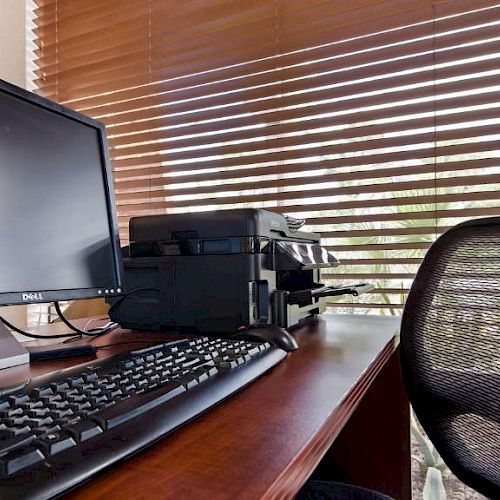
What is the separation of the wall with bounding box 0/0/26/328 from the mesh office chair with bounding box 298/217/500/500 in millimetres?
1701

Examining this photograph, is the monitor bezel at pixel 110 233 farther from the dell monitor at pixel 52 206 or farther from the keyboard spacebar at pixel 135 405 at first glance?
the keyboard spacebar at pixel 135 405

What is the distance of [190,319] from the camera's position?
1.13m

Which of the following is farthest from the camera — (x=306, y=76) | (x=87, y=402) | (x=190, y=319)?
(x=306, y=76)

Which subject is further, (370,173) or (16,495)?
(370,173)

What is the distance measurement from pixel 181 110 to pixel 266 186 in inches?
19.5

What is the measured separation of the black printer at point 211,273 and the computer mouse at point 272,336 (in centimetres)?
14

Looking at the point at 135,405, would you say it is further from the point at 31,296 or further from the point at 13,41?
the point at 13,41

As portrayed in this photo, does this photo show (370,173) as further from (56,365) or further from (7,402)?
(7,402)

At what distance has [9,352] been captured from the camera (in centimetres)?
83

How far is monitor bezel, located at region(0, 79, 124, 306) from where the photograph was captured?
80 centimetres

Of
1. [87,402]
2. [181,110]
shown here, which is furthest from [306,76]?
[87,402]

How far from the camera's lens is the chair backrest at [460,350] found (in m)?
0.84

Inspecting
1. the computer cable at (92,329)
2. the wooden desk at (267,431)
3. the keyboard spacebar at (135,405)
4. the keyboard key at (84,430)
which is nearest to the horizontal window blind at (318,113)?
the wooden desk at (267,431)

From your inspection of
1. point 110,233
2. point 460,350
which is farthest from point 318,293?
point 110,233
